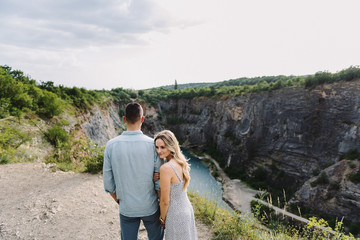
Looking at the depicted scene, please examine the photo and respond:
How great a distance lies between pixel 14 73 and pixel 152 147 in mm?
20416

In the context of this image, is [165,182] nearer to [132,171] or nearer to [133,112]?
[132,171]

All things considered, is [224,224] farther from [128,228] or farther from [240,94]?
[240,94]

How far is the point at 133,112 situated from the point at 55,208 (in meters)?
4.01

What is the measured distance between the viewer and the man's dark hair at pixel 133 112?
2.35 metres

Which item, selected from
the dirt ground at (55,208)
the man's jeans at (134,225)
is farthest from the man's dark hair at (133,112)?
the dirt ground at (55,208)

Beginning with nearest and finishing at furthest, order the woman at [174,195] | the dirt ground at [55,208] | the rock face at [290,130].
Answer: the woman at [174,195] < the dirt ground at [55,208] < the rock face at [290,130]

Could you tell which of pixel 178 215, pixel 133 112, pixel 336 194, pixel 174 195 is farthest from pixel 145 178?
pixel 336 194

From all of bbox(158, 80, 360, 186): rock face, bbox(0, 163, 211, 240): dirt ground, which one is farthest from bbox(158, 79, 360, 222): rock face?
bbox(0, 163, 211, 240): dirt ground

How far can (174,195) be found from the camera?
2.40m

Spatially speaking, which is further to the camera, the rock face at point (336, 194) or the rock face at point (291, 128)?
the rock face at point (291, 128)

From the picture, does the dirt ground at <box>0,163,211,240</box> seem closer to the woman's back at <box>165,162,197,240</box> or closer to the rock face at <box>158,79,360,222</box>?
the woman's back at <box>165,162,197,240</box>

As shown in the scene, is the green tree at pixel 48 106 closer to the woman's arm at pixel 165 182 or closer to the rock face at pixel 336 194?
the woman's arm at pixel 165 182

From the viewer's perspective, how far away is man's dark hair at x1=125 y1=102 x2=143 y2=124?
2.35 meters

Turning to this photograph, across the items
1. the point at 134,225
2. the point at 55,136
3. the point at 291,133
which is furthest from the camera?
the point at 291,133
